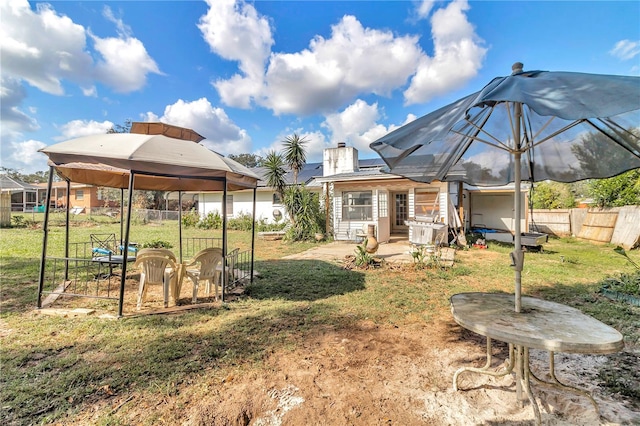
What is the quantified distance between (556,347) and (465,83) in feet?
30.8

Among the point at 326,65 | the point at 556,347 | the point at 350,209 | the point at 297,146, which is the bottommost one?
the point at 556,347

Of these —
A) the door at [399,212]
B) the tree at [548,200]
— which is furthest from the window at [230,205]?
the tree at [548,200]

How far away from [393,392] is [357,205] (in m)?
10.8

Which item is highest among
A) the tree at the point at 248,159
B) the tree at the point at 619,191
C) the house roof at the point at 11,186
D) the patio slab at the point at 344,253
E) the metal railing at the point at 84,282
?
the tree at the point at 248,159

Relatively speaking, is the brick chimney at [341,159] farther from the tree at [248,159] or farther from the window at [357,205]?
the tree at [248,159]

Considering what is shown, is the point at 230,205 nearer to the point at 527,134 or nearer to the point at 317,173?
the point at 317,173

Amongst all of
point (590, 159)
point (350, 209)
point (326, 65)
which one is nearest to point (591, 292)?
point (590, 159)

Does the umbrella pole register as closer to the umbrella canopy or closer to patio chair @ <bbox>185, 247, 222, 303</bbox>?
the umbrella canopy

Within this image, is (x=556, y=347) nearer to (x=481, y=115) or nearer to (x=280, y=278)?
(x=481, y=115)

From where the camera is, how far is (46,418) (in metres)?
2.13

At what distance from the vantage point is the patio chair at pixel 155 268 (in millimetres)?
4352

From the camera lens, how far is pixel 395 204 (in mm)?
16312

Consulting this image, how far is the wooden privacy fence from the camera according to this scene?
1008 centimetres

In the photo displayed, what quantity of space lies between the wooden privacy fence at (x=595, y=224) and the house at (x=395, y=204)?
172 centimetres
